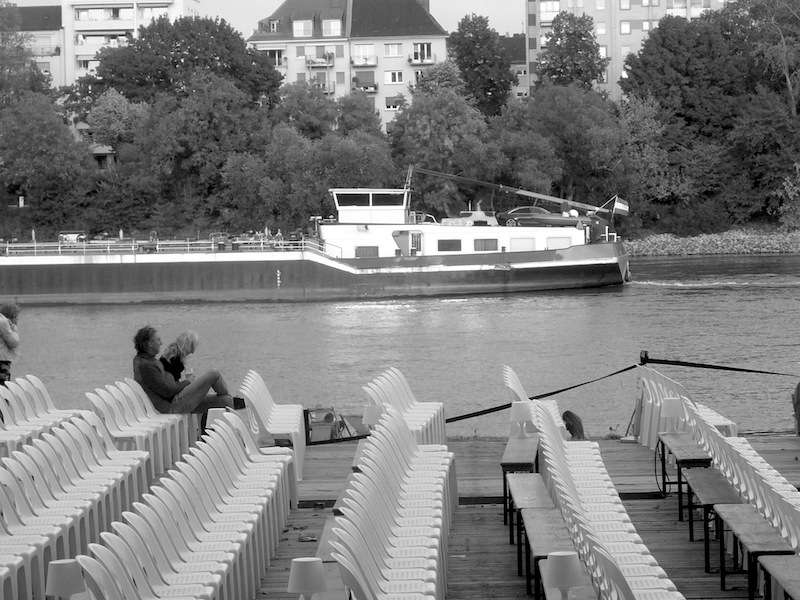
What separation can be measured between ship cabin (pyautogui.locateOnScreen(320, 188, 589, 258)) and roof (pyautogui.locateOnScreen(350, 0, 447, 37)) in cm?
3106

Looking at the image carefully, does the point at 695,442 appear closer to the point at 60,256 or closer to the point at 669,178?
the point at 60,256

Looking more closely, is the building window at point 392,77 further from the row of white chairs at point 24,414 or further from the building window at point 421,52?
the row of white chairs at point 24,414

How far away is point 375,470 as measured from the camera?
5680 millimetres

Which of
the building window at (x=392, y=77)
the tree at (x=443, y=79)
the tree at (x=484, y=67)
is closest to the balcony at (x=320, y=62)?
the building window at (x=392, y=77)

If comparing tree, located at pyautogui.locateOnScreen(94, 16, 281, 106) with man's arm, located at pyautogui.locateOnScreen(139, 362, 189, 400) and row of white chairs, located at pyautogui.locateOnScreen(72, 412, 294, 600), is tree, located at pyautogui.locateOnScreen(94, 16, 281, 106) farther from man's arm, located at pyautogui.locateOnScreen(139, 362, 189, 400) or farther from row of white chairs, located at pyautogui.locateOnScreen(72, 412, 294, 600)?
row of white chairs, located at pyautogui.locateOnScreen(72, 412, 294, 600)

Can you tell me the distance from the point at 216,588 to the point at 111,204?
51449mm

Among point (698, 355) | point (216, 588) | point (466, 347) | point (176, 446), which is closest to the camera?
point (216, 588)

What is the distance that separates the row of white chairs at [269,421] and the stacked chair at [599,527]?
62.2 inches

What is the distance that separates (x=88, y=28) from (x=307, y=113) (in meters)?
23.8

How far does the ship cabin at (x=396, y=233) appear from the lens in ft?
131

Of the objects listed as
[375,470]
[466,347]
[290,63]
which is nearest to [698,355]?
[466,347]

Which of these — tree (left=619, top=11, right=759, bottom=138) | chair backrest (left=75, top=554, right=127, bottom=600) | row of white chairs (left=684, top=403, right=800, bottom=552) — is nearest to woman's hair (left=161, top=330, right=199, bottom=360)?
row of white chairs (left=684, top=403, right=800, bottom=552)

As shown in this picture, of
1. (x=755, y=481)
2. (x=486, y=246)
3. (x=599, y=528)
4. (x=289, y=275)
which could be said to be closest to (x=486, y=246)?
(x=486, y=246)

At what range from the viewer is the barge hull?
130ft
